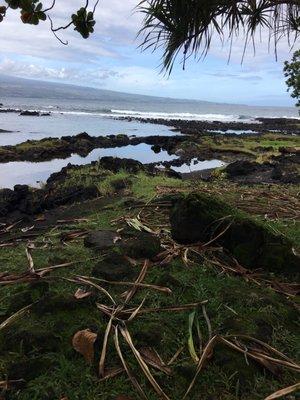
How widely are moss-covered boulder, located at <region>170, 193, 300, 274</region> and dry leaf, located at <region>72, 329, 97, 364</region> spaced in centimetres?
145

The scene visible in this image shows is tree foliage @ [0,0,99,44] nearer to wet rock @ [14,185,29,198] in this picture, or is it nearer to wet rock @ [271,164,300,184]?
wet rock @ [14,185,29,198]

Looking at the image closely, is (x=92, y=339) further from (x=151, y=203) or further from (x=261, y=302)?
(x=151, y=203)

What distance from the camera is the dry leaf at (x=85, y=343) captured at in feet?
7.84

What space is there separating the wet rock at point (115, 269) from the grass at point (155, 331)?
118mm

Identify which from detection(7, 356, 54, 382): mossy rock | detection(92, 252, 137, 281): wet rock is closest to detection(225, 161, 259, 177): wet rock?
detection(92, 252, 137, 281): wet rock

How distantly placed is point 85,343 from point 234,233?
1.58 meters

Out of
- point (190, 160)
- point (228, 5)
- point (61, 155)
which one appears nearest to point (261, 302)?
point (228, 5)

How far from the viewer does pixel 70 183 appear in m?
11.4

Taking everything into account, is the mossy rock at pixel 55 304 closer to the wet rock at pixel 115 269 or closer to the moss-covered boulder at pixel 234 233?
the wet rock at pixel 115 269

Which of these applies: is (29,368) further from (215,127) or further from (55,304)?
(215,127)

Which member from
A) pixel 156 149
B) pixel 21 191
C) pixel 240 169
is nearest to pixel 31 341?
pixel 21 191

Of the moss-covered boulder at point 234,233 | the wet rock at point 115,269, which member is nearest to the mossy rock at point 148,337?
the wet rock at point 115,269

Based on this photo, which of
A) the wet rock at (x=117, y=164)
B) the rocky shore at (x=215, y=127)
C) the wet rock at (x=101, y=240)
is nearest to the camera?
the wet rock at (x=101, y=240)

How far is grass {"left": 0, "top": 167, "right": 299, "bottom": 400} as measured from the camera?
222 centimetres
